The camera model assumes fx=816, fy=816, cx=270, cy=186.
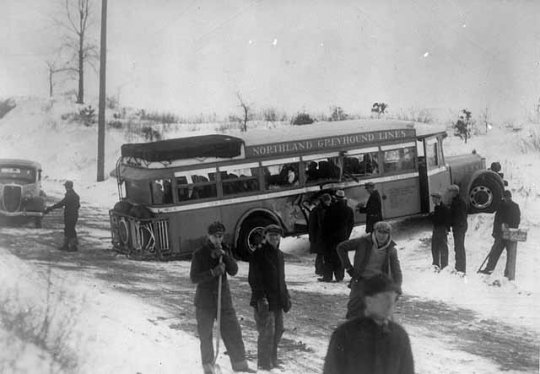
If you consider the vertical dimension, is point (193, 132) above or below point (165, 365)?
above

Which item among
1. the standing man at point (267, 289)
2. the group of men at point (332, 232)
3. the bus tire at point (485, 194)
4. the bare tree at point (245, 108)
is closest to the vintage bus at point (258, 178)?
the bus tire at point (485, 194)

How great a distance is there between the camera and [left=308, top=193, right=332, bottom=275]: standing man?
14.3 metres

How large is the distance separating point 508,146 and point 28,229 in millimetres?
16040

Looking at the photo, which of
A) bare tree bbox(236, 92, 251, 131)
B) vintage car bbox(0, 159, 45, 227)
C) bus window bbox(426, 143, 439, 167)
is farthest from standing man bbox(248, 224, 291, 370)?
bare tree bbox(236, 92, 251, 131)

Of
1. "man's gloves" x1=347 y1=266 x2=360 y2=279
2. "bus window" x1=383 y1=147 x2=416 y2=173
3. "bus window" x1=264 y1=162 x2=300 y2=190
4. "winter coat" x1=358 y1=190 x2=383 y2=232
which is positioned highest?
"bus window" x1=383 y1=147 x2=416 y2=173

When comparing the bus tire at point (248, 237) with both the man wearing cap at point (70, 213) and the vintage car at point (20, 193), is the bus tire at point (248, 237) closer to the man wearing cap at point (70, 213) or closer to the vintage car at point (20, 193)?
the man wearing cap at point (70, 213)

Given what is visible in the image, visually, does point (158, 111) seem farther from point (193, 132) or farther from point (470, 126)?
point (470, 126)

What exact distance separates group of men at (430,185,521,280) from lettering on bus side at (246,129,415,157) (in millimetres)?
2994

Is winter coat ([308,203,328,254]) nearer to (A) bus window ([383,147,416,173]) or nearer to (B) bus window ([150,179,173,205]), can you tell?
(B) bus window ([150,179,173,205])

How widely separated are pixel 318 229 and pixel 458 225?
2.44 metres

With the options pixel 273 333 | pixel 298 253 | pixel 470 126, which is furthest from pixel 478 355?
pixel 470 126

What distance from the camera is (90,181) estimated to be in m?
27.8

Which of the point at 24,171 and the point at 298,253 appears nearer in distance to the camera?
the point at 298,253

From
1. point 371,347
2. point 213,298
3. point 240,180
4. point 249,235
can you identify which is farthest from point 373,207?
point 371,347
